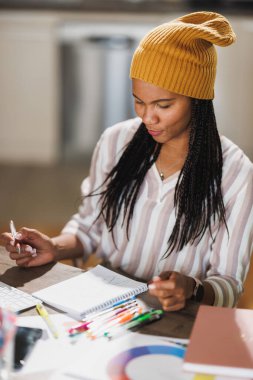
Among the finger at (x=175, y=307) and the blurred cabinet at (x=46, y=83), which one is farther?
the blurred cabinet at (x=46, y=83)

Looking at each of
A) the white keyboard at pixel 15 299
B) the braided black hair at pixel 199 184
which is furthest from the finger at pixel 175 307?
the braided black hair at pixel 199 184

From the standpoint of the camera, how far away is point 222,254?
1529 millimetres

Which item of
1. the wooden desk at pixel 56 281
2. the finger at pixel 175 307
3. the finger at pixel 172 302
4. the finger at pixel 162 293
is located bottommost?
the wooden desk at pixel 56 281

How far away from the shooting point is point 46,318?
118cm

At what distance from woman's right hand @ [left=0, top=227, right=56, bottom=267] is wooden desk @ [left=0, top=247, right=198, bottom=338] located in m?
0.02

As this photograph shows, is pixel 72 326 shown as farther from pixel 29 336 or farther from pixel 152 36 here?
pixel 152 36

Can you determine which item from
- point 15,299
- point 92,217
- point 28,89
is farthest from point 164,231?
point 28,89

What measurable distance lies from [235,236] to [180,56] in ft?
1.40

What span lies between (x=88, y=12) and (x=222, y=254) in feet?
10.7

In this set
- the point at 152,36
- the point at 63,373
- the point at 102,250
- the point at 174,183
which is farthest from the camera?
the point at 102,250

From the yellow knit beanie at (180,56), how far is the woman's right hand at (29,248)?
0.43 m

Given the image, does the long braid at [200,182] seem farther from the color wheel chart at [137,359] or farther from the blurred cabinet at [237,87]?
the blurred cabinet at [237,87]

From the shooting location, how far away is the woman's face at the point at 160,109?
4.79ft

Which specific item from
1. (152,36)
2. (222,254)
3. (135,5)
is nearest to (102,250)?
(222,254)
